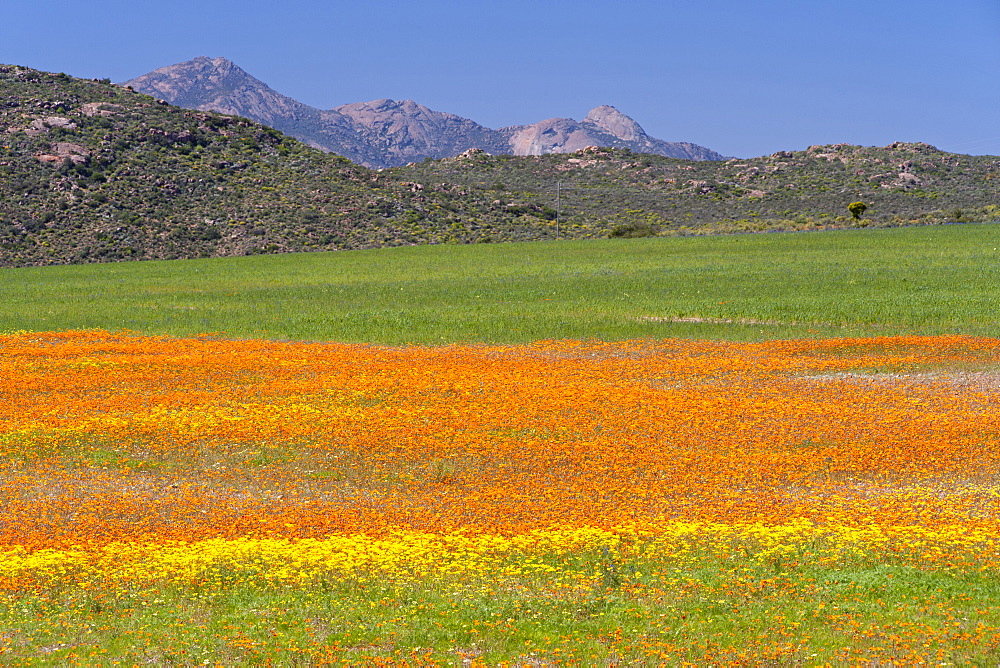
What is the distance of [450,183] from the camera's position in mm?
159625

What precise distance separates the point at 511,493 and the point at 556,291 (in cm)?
4448

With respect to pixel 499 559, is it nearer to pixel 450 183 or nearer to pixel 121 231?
pixel 121 231

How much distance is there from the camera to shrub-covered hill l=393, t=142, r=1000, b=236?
13862cm

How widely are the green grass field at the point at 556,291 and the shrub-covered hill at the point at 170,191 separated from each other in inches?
573

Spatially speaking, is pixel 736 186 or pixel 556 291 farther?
pixel 736 186

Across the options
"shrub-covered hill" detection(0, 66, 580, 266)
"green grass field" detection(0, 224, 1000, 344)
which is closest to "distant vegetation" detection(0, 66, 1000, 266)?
"shrub-covered hill" detection(0, 66, 580, 266)

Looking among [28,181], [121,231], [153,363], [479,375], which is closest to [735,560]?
[479,375]

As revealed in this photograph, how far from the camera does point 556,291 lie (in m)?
62.2

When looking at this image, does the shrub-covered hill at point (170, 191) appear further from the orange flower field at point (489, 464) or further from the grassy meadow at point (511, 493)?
the orange flower field at point (489, 464)

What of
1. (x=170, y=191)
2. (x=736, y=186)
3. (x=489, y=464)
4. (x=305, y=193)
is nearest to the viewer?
(x=489, y=464)

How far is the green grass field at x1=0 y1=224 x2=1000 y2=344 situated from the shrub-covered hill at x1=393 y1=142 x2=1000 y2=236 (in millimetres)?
33754

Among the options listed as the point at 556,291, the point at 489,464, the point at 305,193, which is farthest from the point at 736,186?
the point at 489,464

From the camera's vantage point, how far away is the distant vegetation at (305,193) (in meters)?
113

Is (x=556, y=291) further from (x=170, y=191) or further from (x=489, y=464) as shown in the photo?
(x=170, y=191)
